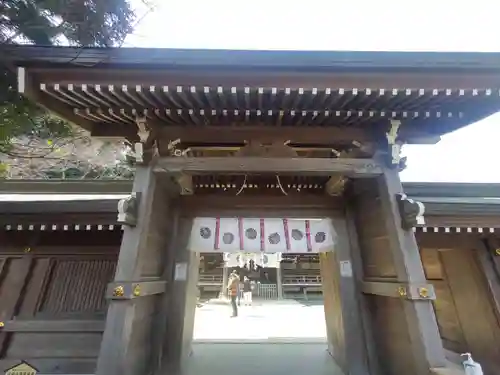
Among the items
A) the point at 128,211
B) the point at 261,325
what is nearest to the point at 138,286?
the point at 128,211

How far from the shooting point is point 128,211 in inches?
120

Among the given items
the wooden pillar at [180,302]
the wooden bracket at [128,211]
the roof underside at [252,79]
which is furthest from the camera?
the wooden pillar at [180,302]

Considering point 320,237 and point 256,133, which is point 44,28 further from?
point 320,237

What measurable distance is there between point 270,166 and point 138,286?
75.5 inches

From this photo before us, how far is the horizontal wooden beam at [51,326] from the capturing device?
400 cm

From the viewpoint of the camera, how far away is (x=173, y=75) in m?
2.78

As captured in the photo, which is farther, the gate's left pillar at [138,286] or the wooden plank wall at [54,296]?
the wooden plank wall at [54,296]

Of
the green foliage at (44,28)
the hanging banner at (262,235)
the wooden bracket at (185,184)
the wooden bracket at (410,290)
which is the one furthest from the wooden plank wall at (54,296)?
the wooden bracket at (410,290)

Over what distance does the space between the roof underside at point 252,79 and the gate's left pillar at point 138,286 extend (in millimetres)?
1011

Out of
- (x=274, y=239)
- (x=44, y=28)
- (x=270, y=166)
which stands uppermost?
(x=44, y=28)

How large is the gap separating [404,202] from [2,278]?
5477mm

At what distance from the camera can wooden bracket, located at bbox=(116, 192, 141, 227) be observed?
300cm

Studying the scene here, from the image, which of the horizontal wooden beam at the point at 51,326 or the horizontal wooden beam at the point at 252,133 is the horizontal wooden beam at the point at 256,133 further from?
the horizontal wooden beam at the point at 51,326

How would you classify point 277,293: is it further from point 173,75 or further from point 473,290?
point 173,75
